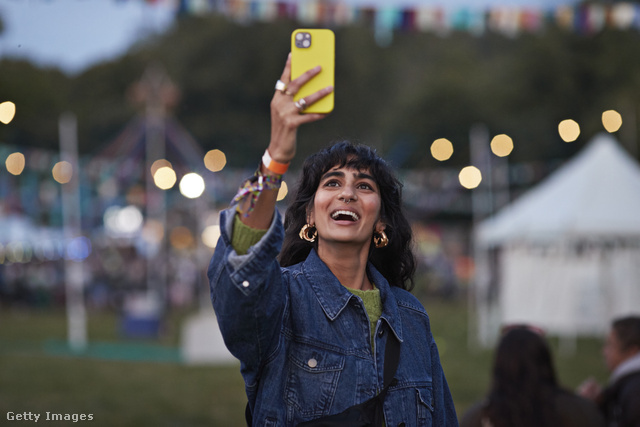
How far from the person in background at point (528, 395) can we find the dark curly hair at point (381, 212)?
4.02 ft

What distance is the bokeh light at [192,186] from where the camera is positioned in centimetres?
1524

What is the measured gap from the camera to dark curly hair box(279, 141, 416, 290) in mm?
2553

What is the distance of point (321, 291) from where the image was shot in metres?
2.27

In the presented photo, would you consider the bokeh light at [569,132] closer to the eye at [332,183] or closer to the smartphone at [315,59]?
the eye at [332,183]

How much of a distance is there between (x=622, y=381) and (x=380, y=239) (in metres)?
2.28

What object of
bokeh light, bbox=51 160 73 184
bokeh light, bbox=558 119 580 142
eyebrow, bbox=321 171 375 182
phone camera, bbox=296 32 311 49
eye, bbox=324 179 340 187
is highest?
bokeh light, bbox=558 119 580 142

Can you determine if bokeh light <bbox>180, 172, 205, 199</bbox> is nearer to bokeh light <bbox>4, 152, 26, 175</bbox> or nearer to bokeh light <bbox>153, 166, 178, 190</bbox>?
bokeh light <bbox>153, 166, 178, 190</bbox>

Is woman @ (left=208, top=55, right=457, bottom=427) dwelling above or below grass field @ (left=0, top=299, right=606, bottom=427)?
above

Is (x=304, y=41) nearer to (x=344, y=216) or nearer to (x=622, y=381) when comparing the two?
(x=344, y=216)

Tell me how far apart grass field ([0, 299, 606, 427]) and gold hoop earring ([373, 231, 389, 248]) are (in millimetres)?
5614

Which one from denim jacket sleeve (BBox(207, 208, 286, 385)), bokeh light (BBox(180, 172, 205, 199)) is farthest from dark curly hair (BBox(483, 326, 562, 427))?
bokeh light (BBox(180, 172, 205, 199))

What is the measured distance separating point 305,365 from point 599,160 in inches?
421

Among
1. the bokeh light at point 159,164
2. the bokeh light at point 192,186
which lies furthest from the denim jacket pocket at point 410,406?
the bokeh light at point 159,164

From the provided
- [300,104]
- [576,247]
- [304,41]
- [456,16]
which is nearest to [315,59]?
[304,41]
